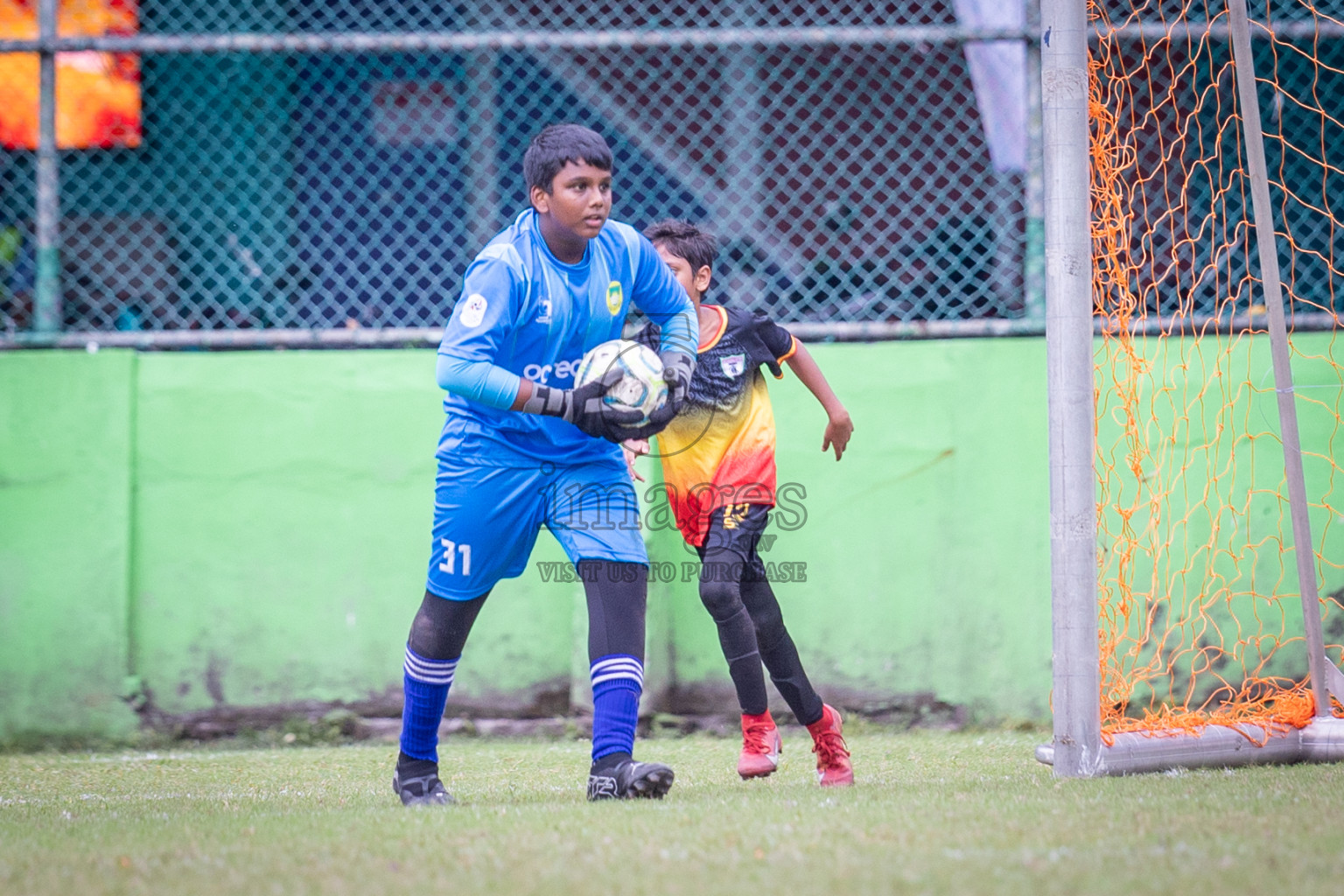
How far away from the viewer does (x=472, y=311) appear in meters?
3.42

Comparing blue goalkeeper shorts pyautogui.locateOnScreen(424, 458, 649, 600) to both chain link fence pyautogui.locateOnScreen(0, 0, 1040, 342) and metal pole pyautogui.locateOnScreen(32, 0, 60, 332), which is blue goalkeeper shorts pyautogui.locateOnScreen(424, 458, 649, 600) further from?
metal pole pyautogui.locateOnScreen(32, 0, 60, 332)

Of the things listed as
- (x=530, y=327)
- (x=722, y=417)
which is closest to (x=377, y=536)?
(x=722, y=417)

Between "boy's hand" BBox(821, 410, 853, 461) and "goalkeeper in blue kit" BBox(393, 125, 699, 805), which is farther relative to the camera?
"boy's hand" BBox(821, 410, 853, 461)

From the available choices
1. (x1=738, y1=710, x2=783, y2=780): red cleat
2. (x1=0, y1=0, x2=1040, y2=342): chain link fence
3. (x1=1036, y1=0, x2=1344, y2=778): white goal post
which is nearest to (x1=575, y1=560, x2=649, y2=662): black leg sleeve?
(x1=738, y1=710, x2=783, y2=780): red cleat

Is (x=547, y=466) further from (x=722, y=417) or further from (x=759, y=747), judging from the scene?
(x=759, y=747)

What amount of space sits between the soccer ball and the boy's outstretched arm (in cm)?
92

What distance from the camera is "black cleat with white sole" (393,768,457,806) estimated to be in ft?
12.0

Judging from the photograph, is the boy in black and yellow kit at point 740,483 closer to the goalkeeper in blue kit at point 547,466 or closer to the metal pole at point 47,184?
the goalkeeper in blue kit at point 547,466

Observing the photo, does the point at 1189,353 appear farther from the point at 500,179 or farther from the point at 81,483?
the point at 81,483

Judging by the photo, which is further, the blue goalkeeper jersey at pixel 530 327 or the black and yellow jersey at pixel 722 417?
the black and yellow jersey at pixel 722 417

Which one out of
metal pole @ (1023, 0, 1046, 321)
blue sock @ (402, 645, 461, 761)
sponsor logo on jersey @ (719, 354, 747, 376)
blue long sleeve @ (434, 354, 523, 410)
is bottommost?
blue sock @ (402, 645, 461, 761)

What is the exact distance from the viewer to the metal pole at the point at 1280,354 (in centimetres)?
429

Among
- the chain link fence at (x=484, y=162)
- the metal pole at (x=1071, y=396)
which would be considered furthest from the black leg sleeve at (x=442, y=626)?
the chain link fence at (x=484, y=162)

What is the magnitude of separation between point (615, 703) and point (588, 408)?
825mm
